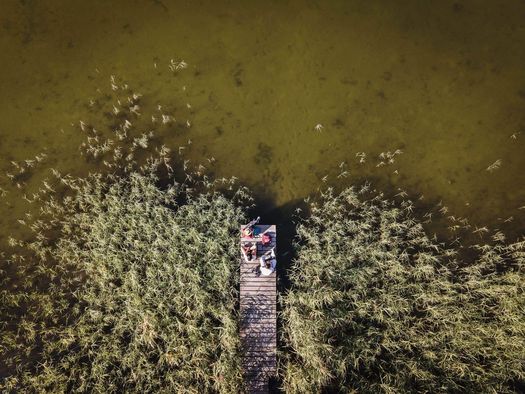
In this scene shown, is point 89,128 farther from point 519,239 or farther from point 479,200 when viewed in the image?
point 519,239

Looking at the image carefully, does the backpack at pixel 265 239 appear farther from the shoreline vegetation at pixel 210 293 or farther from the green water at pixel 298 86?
the green water at pixel 298 86

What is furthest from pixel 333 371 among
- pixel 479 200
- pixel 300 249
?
pixel 479 200

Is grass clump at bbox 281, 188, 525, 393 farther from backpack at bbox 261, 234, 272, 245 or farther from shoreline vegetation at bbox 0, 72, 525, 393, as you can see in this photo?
backpack at bbox 261, 234, 272, 245

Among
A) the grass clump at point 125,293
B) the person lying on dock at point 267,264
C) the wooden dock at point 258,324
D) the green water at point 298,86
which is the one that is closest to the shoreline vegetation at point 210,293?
the grass clump at point 125,293

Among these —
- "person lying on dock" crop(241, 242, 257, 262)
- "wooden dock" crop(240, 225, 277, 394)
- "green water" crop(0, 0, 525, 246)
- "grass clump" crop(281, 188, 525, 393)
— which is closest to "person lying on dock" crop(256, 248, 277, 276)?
"wooden dock" crop(240, 225, 277, 394)

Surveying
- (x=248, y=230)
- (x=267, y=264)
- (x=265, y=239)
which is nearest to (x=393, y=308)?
(x=267, y=264)

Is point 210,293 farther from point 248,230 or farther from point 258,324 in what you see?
point 248,230
